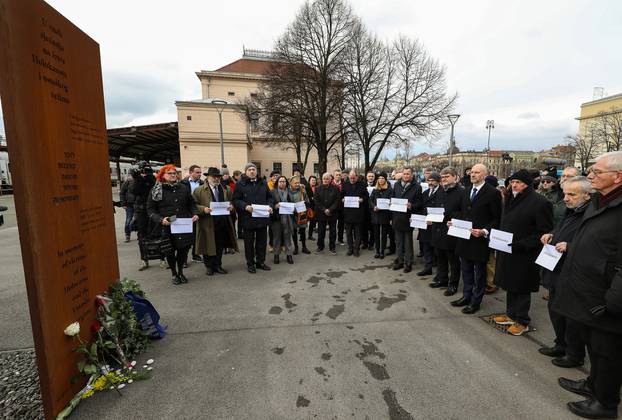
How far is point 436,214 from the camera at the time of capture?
5.02 metres

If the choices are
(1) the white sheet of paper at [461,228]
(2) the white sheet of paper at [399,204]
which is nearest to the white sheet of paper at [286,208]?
(2) the white sheet of paper at [399,204]

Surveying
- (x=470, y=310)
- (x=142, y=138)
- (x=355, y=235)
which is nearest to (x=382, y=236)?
(x=355, y=235)

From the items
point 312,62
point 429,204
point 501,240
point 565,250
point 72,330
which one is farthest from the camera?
point 312,62

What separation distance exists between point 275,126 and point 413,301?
1822 cm

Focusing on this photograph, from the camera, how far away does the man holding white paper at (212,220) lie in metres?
5.88

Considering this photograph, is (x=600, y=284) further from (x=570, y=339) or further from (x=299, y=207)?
(x=299, y=207)

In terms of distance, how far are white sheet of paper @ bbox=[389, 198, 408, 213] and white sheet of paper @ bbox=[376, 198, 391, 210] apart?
A: 482mm

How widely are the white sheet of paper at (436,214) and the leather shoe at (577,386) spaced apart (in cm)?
259

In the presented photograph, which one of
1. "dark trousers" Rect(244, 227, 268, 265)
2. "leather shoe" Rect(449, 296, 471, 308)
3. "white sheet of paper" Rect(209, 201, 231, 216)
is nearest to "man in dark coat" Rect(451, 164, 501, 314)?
"leather shoe" Rect(449, 296, 471, 308)

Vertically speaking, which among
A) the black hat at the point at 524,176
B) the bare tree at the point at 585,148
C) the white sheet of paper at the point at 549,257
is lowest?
the white sheet of paper at the point at 549,257

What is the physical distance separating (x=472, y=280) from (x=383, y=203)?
283cm

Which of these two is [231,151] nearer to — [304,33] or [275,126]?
[275,126]

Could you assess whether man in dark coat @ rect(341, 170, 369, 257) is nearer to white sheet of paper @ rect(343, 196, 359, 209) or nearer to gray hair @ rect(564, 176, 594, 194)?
white sheet of paper @ rect(343, 196, 359, 209)

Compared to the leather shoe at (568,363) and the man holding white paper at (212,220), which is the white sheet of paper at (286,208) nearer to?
the man holding white paper at (212,220)
